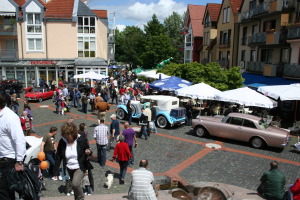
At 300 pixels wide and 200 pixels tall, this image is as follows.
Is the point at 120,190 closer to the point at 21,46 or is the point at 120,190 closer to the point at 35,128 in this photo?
the point at 35,128

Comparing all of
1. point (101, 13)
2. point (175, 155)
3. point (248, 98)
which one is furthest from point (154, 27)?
point (175, 155)

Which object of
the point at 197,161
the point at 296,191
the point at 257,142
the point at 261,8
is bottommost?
the point at 197,161

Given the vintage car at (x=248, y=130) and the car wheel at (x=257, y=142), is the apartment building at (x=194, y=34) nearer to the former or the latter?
the vintage car at (x=248, y=130)

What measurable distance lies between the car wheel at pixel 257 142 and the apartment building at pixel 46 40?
23682 mm

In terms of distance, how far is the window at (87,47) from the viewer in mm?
33778

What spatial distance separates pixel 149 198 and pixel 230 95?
11.2 m

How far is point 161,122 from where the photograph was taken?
1587 cm

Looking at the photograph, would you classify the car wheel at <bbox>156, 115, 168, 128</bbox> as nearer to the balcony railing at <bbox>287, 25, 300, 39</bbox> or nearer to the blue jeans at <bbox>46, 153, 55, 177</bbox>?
the blue jeans at <bbox>46, 153, 55, 177</bbox>

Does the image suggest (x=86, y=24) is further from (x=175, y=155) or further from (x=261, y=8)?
(x=175, y=155)

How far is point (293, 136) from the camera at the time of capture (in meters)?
15.3

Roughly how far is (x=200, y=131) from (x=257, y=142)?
2913 millimetres

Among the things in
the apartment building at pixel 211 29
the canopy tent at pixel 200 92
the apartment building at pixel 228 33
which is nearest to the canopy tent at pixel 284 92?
the canopy tent at pixel 200 92

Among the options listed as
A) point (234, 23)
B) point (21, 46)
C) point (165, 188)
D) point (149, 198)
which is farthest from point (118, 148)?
point (21, 46)

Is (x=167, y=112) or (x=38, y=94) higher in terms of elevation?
(x=38, y=94)
